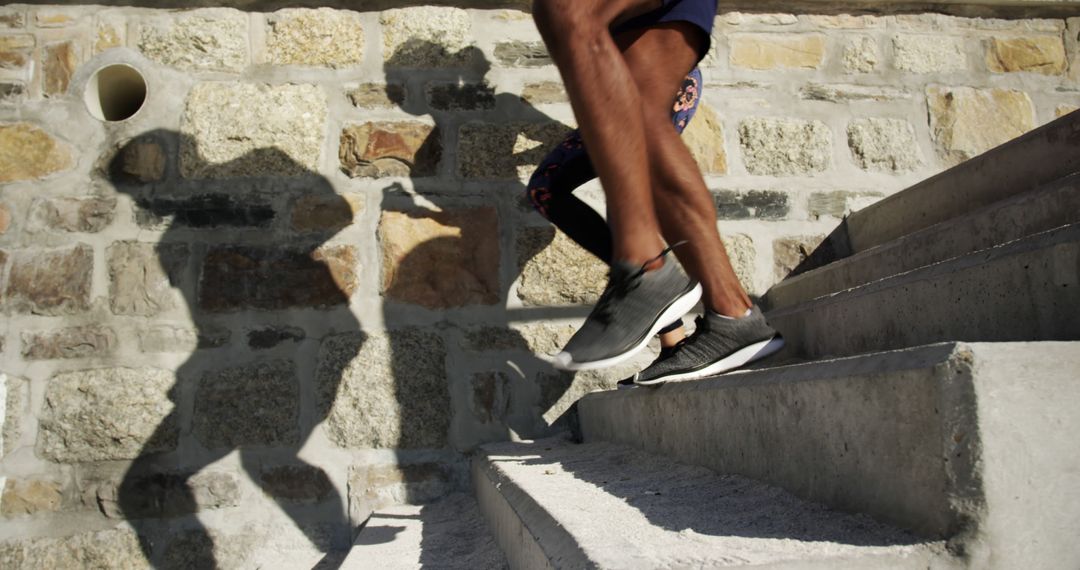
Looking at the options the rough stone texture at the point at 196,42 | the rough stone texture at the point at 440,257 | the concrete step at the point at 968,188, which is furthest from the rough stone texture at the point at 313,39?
the concrete step at the point at 968,188

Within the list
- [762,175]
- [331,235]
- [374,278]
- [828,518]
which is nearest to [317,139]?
[331,235]

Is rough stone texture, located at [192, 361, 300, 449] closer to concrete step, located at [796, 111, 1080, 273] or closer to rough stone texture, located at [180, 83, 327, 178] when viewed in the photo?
rough stone texture, located at [180, 83, 327, 178]

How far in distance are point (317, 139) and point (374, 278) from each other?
51cm

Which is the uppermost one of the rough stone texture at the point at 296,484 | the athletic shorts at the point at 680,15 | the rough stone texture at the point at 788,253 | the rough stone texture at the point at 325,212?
the athletic shorts at the point at 680,15

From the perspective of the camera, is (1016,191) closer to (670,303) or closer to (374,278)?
(670,303)

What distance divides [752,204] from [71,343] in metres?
2.24

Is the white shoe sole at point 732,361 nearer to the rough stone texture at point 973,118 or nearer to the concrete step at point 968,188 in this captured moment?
the concrete step at point 968,188

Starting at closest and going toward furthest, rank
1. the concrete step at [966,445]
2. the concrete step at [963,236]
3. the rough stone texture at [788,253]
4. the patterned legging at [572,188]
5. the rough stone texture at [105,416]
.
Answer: the concrete step at [966,445], the concrete step at [963,236], the patterned legging at [572,188], the rough stone texture at [105,416], the rough stone texture at [788,253]

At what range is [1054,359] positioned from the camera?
0.74 meters

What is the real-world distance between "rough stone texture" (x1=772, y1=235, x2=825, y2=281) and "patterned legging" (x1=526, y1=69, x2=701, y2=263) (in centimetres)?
65

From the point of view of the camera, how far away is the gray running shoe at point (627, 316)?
4.67 ft

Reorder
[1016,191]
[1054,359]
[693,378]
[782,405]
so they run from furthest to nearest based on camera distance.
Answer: [1016,191] < [693,378] < [782,405] < [1054,359]

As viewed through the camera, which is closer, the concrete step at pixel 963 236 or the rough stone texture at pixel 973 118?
the concrete step at pixel 963 236

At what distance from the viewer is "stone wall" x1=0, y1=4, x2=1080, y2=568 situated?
240cm
